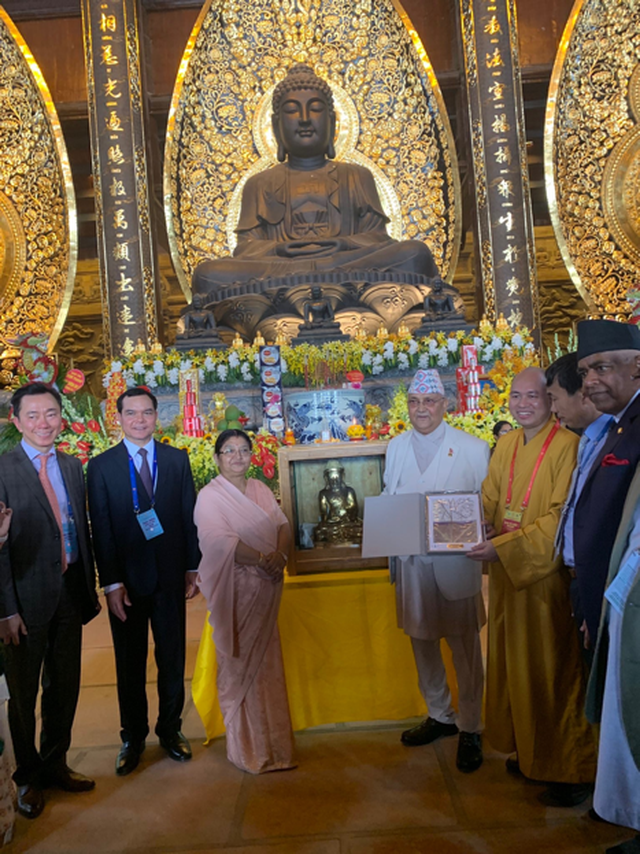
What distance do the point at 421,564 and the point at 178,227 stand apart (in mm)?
6805

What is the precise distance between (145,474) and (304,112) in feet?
20.9

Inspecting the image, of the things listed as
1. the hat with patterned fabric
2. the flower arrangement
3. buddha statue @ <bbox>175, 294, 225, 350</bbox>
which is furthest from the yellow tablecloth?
buddha statue @ <bbox>175, 294, 225, 350</bbox>

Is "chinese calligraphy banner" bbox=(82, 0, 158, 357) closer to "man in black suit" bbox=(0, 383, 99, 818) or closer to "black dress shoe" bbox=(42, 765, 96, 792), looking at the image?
"man in black suit" bbox=(0, 383, 99, 818)

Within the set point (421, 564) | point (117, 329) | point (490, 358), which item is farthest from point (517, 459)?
point (117, 329)

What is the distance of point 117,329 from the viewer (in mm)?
7387

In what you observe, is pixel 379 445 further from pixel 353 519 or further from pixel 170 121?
pixel 170 121

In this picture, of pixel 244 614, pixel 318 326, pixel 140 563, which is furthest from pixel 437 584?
pixel 318 326

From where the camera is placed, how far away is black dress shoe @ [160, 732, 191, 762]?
2.56 meters

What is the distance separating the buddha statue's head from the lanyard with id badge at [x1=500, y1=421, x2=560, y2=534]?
6.44 meters

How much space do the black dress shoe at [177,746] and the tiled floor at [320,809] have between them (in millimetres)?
33

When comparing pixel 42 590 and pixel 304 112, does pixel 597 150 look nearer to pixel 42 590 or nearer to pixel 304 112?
pixel 304 112

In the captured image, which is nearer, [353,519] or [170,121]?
[353,519]

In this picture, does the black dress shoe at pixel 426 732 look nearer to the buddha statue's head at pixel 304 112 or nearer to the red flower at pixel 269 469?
the red flower at pixel 269 469

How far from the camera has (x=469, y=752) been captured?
2389mm
